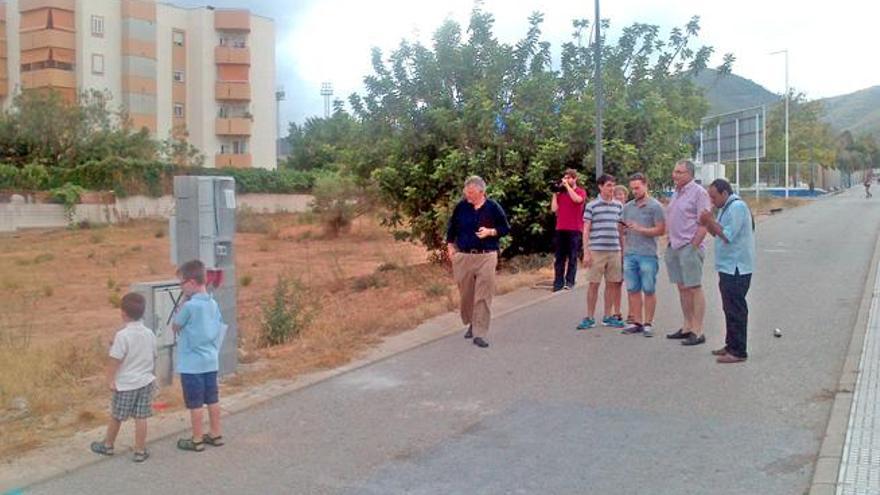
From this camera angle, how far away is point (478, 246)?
959 centimetres

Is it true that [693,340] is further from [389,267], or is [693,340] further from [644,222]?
[389,267]

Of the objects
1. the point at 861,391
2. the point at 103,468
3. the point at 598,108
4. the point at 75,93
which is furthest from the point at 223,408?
the point at 75,93

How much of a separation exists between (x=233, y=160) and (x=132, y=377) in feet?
215

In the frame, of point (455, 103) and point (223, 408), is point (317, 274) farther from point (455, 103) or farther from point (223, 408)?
point (223, 408)

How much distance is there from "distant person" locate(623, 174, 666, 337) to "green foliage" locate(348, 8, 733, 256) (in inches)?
285

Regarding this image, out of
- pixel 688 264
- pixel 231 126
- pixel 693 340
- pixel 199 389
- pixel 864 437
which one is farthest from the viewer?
pixel 231 126

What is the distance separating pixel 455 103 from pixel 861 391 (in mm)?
12166

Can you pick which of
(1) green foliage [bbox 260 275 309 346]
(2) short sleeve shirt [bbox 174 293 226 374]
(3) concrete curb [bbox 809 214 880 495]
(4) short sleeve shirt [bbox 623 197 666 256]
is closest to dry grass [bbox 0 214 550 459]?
(1) green foliage [bbox 260 275 309 346]

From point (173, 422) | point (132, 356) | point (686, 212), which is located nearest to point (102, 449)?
point (132, 356)

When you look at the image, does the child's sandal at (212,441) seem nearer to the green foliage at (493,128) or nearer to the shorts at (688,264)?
the shorts at (688,264)

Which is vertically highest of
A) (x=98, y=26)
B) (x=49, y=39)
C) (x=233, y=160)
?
(x=98, y=26)

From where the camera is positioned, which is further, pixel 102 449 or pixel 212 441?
pixel 212 441

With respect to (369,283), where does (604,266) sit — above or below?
above

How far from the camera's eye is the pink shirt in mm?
8922
